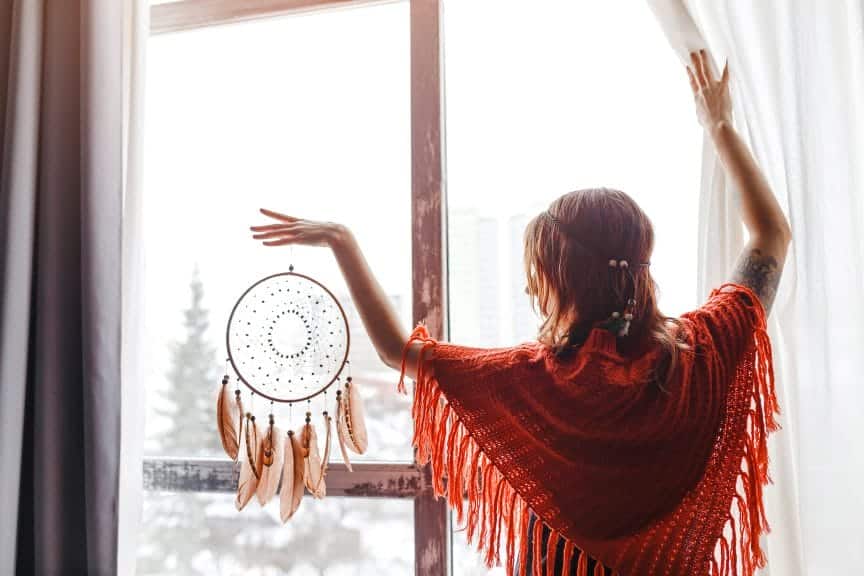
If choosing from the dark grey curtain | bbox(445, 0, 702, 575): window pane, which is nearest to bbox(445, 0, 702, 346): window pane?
→ bbox(445, 0, 702, 575): window pane

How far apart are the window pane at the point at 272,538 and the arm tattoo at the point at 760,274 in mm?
797

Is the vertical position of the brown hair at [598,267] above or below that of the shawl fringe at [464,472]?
above

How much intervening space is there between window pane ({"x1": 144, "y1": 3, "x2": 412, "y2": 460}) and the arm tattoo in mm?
672

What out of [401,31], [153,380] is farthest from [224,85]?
[153,380]

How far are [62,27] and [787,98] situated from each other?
4.61 feet

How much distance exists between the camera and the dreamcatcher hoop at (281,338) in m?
1.18

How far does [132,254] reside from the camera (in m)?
1.36

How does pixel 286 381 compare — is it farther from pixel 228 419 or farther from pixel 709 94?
pixel 709 94

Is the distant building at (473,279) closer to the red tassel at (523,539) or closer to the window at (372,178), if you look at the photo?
the window at (372,178)

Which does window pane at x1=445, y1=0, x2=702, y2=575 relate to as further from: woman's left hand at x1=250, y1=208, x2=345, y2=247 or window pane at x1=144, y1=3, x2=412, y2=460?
woman's left hand at x1=250, y1=208, x2=345, y2=247

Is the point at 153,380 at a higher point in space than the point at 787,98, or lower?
lower

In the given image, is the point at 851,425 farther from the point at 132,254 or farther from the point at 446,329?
the point at 132,254

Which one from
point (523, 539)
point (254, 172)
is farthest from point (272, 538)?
point (254, 172)

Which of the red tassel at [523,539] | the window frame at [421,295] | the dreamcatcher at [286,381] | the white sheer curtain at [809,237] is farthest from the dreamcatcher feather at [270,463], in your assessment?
the white sheer curtain at [809,237]
